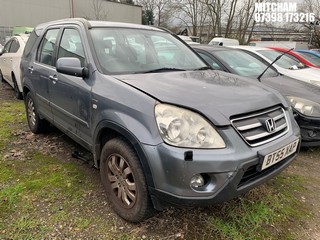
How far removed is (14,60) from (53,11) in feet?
97.1

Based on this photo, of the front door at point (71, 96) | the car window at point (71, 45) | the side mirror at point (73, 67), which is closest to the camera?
the side mirror at point (73, 67)

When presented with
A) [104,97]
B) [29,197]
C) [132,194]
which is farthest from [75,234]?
[104,97]

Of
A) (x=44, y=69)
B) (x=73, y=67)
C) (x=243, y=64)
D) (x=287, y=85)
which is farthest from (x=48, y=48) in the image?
(x=287, y=85)

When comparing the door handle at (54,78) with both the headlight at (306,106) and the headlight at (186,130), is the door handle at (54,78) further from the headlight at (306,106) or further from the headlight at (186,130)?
the headlight at (306,106)

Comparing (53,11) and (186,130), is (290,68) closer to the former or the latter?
(186,130)

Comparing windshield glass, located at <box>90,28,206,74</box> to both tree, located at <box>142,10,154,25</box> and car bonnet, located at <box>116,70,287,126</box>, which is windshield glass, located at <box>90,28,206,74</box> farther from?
tree, located at <box>142,10,154,25</box>

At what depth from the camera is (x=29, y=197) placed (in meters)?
2.96

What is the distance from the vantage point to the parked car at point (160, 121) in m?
2.09

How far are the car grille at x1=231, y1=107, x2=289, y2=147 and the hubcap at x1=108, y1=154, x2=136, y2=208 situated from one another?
0.92 metres

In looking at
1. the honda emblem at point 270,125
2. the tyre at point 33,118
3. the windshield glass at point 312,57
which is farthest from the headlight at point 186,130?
the windshield glass at point 312,57

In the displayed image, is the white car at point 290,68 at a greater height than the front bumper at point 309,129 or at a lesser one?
greater

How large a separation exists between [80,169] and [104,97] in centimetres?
134

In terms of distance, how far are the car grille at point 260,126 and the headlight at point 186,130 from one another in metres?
0.22

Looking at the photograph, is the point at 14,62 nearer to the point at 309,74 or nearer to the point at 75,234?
the point at 75,234
